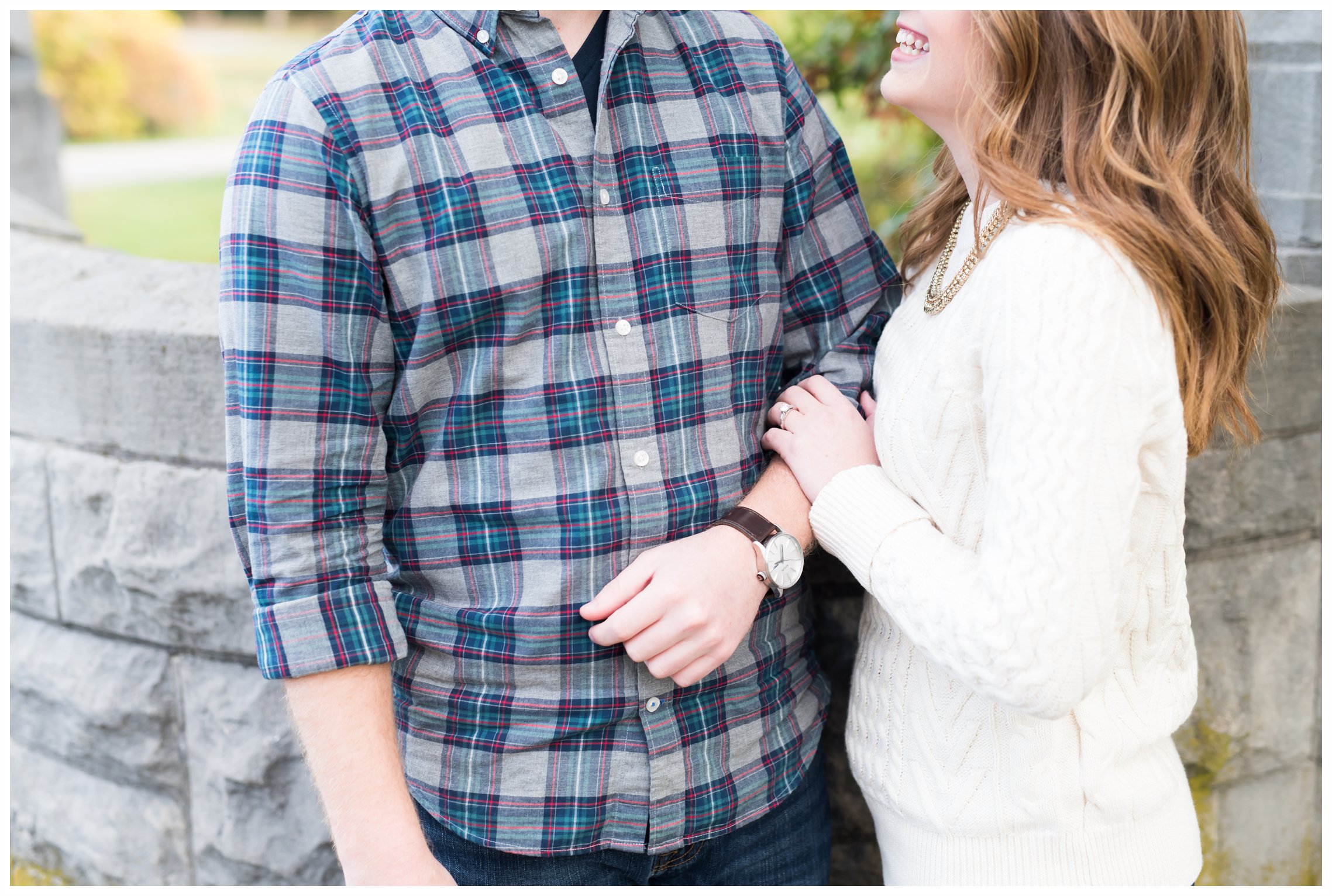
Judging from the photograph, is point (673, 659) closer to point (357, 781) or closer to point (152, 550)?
point (357, 781)

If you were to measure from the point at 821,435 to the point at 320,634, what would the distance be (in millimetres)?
747

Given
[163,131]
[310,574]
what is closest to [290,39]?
[163,131]

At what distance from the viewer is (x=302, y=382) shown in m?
1.31

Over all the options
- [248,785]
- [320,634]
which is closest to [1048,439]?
[320,634]

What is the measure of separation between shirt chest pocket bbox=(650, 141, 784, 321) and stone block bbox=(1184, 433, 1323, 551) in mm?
1130

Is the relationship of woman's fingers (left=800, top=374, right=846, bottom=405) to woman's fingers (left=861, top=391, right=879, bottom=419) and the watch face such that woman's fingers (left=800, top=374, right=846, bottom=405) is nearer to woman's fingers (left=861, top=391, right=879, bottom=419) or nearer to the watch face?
woman's fingers (left=861, top=391, right=879, bottom=419)

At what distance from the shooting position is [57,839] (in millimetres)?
2365

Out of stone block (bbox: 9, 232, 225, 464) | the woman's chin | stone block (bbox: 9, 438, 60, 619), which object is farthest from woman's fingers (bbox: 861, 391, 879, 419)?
stone block (bbox: 9, 438, 60, 619)

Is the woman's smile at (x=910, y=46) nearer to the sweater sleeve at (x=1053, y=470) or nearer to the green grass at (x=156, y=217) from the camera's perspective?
the sweater sleeve at (x=1053, y=470)

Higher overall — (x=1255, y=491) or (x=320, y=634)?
(x=320, y=634)

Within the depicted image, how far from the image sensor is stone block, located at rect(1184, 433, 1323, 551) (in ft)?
7.15

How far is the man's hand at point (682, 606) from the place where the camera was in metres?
1.43

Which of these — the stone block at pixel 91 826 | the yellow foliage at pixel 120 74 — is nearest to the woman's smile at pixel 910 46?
the stone block at pixel 91 826

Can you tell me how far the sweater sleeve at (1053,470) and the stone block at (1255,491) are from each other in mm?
1045
